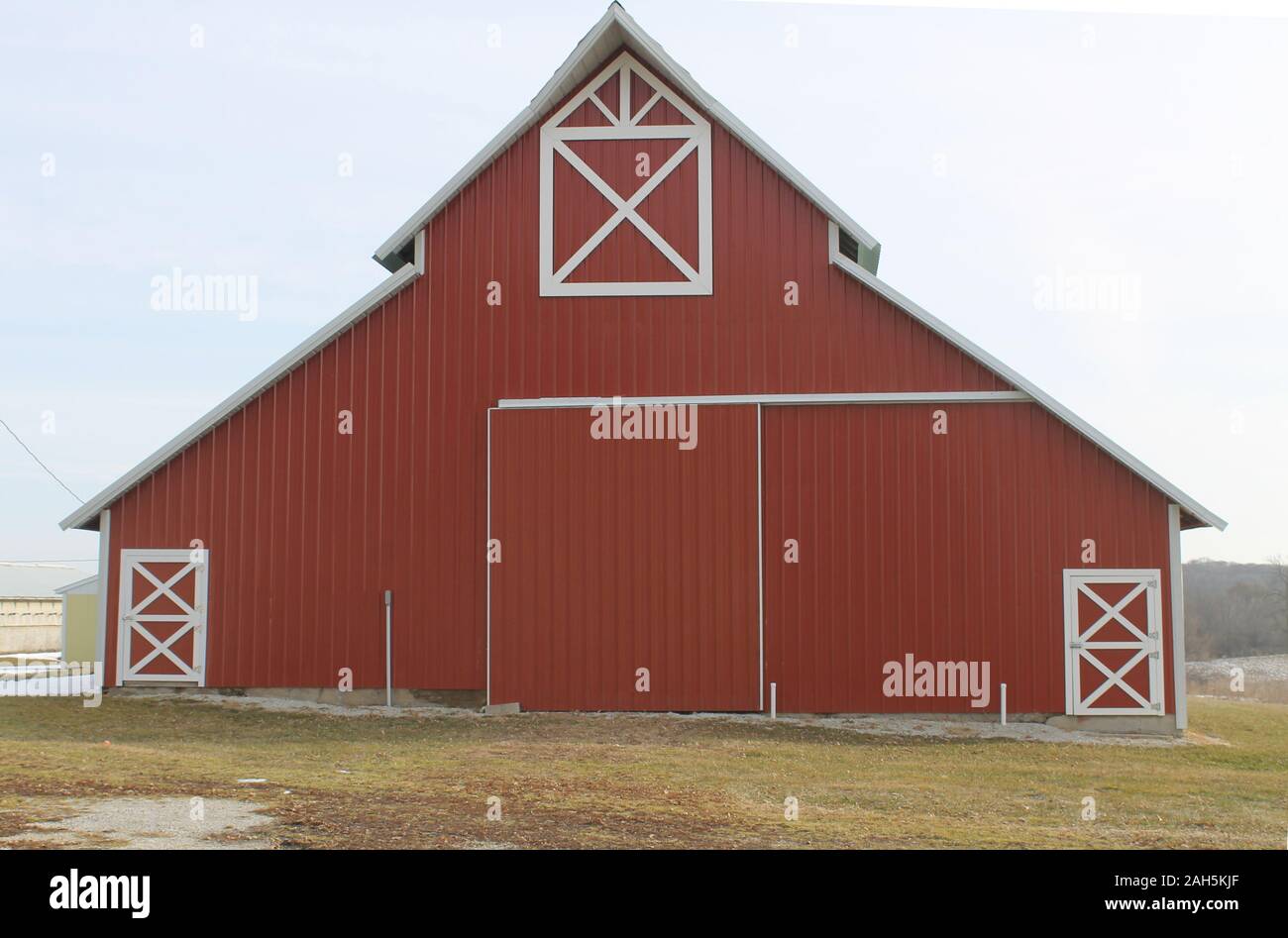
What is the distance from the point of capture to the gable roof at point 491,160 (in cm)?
1886

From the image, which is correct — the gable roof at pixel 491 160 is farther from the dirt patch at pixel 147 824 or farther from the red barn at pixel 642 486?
the dirt patch at pixel 147 824

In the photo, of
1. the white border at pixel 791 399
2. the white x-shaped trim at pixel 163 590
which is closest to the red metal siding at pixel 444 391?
the white border at pixel 791 399

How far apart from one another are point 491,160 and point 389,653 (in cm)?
777

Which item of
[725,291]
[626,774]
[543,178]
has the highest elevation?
[543,178]

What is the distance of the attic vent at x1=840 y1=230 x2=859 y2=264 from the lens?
20.0 metres

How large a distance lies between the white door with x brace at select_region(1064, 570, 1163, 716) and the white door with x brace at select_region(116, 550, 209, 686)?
42.8ft

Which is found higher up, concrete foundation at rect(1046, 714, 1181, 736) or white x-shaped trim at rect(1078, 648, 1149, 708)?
white x-shaped trim at rect(1078, 648, 1149, 708)

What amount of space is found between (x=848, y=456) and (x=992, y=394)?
230cm

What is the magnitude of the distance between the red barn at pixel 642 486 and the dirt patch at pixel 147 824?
8790 millimetres

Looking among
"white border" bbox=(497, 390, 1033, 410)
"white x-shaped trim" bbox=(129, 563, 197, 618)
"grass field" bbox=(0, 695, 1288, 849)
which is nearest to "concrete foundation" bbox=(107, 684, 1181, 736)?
"grass field" bbox=(0, 695, 1288, 849)

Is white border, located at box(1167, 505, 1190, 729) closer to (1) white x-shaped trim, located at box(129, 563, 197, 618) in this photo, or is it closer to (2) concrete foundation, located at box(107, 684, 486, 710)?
(2) concrete foundation, located at box(107, 684, 486, 710)

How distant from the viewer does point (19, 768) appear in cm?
1219
